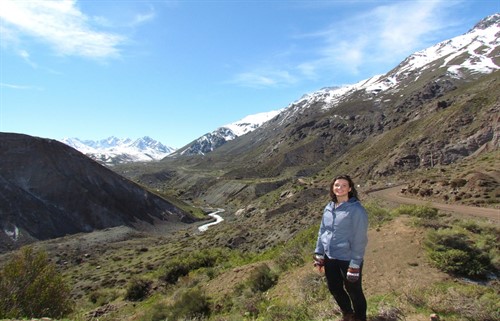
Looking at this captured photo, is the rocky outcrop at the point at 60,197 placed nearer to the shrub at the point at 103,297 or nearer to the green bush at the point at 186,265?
the shrub at the point at 103,297

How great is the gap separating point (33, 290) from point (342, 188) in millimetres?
17495

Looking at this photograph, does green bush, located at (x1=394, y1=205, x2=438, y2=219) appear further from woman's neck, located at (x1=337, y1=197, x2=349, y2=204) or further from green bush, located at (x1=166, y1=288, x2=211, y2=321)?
woman's neck, located at (x1=337, y1=197, x2=349, y2=204)

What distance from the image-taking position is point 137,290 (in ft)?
85.8

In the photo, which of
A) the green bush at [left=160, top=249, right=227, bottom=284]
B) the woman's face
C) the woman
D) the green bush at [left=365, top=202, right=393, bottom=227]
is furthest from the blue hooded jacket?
the green bush at [left=160, top=249, right=227, bottom=284]

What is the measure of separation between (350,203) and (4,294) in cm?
1773

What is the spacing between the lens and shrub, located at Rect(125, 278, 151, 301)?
25739 mm

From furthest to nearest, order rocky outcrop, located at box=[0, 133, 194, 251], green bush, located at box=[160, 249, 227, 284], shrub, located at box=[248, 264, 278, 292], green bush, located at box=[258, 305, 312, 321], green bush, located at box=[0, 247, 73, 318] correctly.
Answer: rocky outcrop, located at box=[0, 133, 194, 251], green bush, located at box=[160, 249, 227, 284], green bush, located at box=[0, 247, 73, 318], shrub, located at box=[248, 264, 278, 292], green bush, located at box=[258, 305, 312, 321]

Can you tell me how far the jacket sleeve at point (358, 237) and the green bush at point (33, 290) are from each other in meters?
15.8

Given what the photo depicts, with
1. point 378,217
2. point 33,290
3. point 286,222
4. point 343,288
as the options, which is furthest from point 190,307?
point 286,222

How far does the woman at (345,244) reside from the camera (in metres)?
6.52

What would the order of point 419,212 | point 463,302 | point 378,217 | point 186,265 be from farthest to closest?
point 186,265 → point 419,212 → point 378,217 → point 463,302

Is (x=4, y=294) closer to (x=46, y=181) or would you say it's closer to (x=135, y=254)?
(x=135, y=254)

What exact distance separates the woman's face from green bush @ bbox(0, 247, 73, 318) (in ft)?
51.5

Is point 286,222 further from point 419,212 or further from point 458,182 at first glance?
point 419,212
